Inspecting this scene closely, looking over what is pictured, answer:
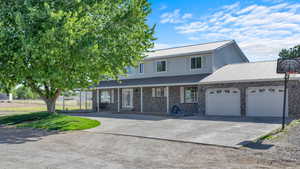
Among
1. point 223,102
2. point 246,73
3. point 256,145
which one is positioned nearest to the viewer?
point 256,145

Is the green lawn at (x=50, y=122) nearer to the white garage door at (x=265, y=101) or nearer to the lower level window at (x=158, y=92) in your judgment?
the lower level window at (x=158, y=92)

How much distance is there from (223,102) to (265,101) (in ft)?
9.74

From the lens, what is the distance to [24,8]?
13461 mm

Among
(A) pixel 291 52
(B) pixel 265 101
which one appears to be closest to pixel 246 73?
(B) pixel 265 101

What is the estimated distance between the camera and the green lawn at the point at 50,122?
46.9 ft

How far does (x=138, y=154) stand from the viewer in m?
8.03

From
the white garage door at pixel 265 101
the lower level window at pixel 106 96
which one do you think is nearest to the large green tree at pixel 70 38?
the white garage door at pixel 265 101

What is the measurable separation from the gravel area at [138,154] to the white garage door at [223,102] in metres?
8.33

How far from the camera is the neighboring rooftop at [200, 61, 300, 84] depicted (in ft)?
58.4

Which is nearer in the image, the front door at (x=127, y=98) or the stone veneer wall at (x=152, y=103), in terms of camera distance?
the stone veneer wall at (x=152, y=103)

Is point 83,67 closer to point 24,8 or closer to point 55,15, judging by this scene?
point 55,15

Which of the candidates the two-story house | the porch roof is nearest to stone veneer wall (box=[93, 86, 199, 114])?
the two-story house

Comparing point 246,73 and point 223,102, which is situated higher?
point 246,73

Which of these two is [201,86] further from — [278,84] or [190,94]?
[278,84]
